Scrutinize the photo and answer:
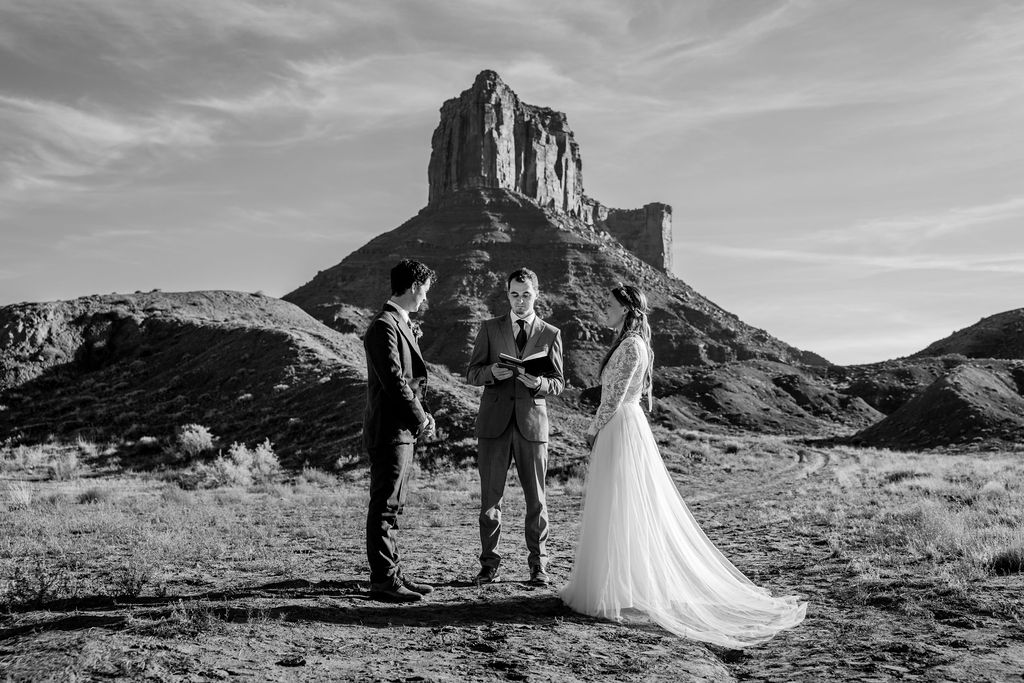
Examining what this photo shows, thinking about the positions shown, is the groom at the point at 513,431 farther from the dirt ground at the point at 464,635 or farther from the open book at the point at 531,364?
the dirt ground at the point at 464,635

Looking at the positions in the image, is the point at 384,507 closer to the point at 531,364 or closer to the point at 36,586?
the point at 531,364

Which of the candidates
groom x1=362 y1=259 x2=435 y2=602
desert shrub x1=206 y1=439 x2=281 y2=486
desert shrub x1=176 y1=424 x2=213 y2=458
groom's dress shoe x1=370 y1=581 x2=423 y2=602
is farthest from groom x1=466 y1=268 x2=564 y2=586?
desert shrub x1=176 y1=424 x2=213 y2=458

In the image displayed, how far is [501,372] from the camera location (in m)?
6.02

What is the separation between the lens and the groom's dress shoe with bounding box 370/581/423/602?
5406 mm

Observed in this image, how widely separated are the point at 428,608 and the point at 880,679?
2891 millimetres

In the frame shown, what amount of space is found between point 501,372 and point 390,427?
104 centimetres

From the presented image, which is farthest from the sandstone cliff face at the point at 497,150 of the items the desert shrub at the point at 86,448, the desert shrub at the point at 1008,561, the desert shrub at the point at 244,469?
the desert shrub at the point at 1008,561

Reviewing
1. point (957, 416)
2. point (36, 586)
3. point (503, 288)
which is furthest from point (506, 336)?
point (503, 288)

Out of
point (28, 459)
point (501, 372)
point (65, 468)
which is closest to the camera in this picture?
point (501, 372)

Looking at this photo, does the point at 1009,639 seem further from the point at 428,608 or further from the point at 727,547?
the point at 727,547

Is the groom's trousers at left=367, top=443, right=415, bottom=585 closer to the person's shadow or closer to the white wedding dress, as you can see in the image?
the person's shadow

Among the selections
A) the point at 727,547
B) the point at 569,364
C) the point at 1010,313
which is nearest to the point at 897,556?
the point at 727,547

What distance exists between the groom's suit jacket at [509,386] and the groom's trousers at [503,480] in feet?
0.29

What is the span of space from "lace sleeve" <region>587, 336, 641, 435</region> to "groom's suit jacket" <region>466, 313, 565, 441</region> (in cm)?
54
